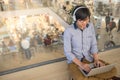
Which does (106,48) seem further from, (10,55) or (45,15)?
(10,55)

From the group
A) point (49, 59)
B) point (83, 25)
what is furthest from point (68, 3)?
point (49, 59)

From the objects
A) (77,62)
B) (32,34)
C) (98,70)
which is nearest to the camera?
(98,70)

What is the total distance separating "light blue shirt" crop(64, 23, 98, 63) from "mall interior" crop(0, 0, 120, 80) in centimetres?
33

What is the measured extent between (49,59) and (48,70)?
13 centimetres

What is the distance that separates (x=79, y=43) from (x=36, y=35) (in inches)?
19.8

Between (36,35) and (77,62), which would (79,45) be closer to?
(77,62)

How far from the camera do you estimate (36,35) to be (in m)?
2.21

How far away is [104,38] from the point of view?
2.74 meters

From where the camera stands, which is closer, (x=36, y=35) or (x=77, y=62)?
(x=77, y=62)

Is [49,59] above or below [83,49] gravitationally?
below

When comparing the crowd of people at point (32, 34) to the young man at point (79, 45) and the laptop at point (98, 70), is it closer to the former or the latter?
the young man at point (79, 45)

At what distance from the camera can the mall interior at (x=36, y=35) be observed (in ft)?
6.69

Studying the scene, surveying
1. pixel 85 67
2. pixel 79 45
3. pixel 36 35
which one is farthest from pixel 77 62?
pixel 36 35

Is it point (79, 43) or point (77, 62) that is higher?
point (79, 43)
